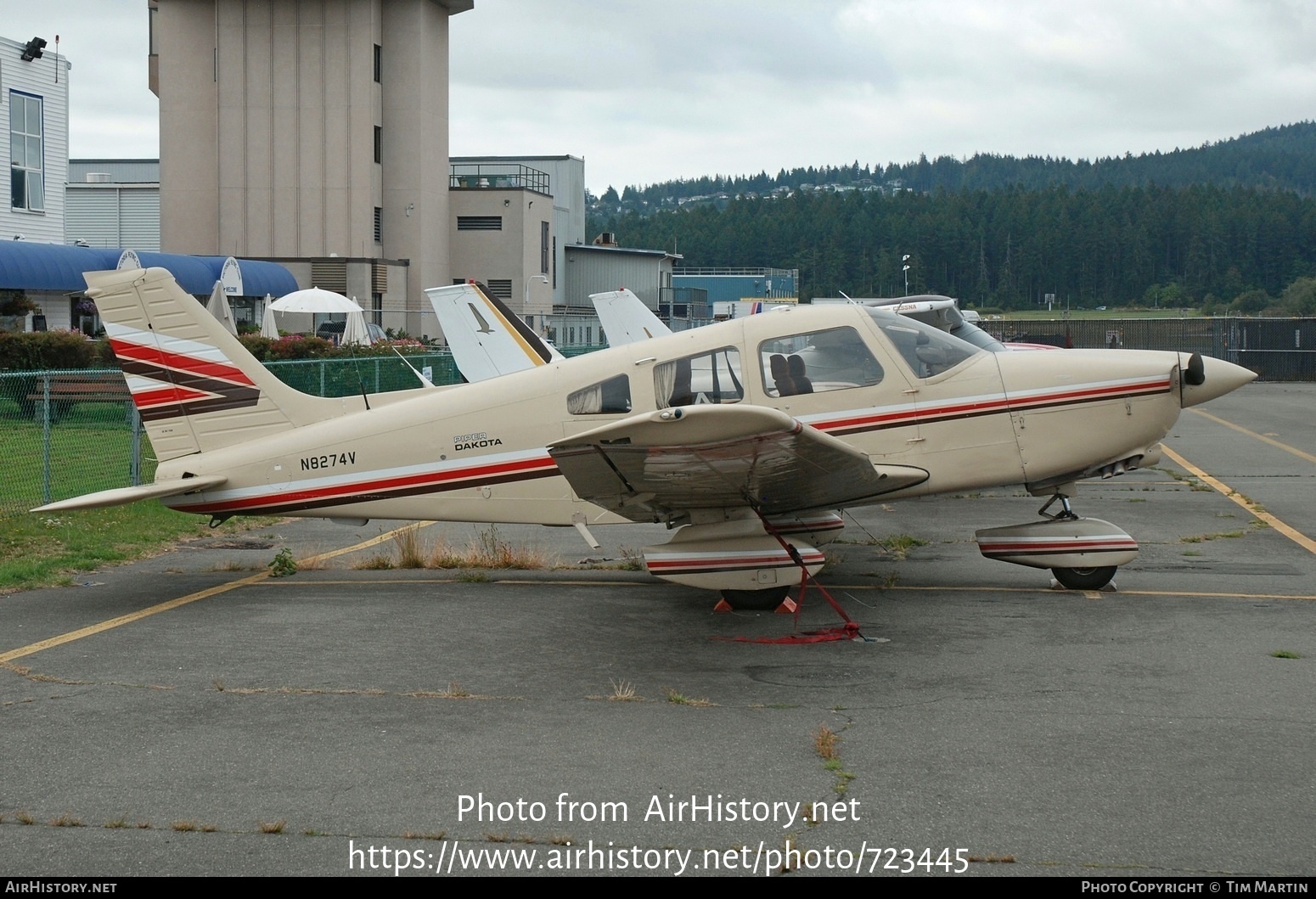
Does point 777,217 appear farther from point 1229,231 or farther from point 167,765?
point 167,765

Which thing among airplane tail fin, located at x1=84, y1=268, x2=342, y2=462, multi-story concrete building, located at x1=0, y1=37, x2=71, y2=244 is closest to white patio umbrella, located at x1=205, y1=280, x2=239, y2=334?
multi-story concrete building, located at x1=0, y1=37, x2=71, y2=244

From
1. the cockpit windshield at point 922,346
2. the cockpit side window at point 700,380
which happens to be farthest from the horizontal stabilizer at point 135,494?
the cockpit windshield at point 922,346

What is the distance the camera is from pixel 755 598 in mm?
8875

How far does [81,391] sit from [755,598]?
47.3 ft

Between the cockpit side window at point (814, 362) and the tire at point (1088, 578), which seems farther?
the tire at point (1088, 578)

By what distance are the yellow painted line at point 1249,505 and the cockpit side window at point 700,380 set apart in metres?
5.76

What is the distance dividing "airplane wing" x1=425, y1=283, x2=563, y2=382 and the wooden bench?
4895mm

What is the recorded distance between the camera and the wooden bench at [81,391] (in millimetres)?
18984

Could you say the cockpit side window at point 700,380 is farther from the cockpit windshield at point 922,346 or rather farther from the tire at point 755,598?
the tire at point 755,598

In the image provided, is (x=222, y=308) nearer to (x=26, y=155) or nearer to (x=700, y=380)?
(x=26, y=155)

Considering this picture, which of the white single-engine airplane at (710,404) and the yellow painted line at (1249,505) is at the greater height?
the white single-engine airplane at (710,404)

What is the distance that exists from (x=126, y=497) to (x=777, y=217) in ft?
562

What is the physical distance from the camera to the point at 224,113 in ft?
172

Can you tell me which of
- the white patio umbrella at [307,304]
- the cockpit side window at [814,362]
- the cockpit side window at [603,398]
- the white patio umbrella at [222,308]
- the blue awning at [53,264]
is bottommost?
the cockpit side window at [603,398]
